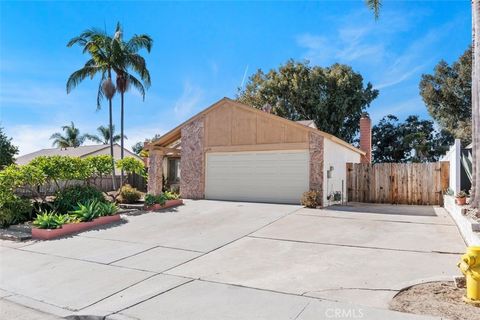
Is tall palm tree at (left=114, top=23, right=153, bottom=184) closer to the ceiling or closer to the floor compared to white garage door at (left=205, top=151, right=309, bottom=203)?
closer to the ceiling

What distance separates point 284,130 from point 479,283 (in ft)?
33.3

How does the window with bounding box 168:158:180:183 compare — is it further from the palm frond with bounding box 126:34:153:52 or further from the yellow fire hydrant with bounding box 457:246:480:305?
the yellow fire hydrant with bounding box 457:246:480:305

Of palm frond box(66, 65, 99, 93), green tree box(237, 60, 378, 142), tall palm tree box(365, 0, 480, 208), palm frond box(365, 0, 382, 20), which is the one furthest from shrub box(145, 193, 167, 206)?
green tree box(237, 60, 378, 142)

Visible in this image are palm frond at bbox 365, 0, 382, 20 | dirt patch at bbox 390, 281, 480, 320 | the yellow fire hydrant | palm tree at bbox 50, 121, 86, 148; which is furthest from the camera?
palm tree at bbox 50, 121, 86, 148

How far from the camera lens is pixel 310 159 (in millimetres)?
13414

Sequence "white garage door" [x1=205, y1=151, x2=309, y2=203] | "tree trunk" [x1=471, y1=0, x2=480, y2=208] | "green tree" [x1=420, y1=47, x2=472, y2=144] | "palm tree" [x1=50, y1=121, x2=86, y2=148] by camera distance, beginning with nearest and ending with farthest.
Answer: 1. "tree trunk" [x1=471, y1=0, x2=480, y2=208]
2. "white garage door" [x1=205, y1=151, x2=309, y2=203]
3. "green tree" [x1=420, y1=47, x2=472, y2=144]
4. "palm tree" [x1=50, y1=121, x2=86, y2=148]

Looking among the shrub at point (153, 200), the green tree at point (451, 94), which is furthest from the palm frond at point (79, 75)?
the green tree at point (451, 94)

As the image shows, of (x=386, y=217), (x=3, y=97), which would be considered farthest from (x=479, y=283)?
(x=3, y=97)

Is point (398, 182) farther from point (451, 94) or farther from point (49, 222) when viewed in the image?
point (451, 94)

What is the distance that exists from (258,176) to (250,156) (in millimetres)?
939

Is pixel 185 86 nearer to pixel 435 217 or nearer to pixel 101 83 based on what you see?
pixel 101 83

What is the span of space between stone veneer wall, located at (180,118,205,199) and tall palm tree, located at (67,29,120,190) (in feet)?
15.5

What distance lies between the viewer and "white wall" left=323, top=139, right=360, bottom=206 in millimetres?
13485

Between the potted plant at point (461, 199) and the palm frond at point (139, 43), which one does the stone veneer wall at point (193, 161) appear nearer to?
the palm frond at point (139, 43)
